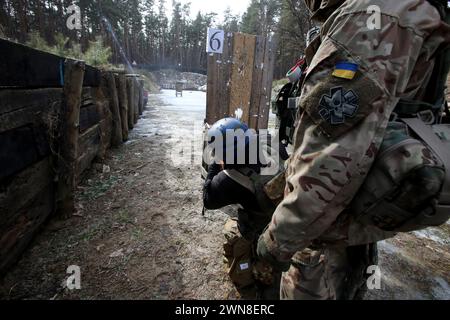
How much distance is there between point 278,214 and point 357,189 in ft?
1.20

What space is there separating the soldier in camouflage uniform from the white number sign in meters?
3.18

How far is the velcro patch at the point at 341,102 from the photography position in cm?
100

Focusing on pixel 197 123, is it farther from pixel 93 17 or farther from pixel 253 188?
pixel 93 17

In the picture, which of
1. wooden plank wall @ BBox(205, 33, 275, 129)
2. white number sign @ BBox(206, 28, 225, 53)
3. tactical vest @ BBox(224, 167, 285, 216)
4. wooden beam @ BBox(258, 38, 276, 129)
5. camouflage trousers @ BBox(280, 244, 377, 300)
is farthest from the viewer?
wooden beam @ BBox(258, 38, 276, 129)

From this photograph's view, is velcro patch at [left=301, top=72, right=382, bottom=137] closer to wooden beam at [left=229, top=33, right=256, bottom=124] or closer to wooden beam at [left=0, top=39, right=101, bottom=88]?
Result: wooden beam at [left=0, top=39, right=101, bottom=88]

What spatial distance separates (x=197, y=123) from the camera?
9234mm

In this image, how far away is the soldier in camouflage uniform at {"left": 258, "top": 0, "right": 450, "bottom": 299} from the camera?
0.99 metres

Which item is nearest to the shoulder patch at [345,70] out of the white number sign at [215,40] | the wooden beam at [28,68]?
the wooden beam at [28,68]

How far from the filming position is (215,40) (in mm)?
4121

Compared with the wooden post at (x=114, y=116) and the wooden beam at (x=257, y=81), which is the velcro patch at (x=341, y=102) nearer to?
the wooden beam at (x=257, y=81)

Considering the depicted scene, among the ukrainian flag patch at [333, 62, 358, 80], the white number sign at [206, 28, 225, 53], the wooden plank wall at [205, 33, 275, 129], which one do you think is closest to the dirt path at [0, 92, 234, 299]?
the wooden plank wall at [205, 33, 275, 129]

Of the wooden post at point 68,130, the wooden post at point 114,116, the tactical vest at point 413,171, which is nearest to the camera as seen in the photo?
the tactical vest at point 413,171

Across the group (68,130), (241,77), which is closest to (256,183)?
(68,130)

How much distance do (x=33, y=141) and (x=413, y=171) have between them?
121 inches
